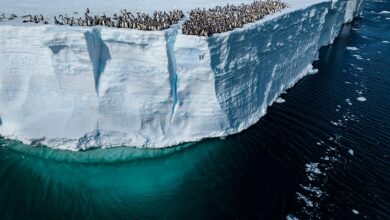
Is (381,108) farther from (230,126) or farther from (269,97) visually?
(230,126)

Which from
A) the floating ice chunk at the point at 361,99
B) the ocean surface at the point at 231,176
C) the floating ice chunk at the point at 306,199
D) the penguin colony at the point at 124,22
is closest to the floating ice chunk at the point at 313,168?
the ocean surface at the point at 231,176

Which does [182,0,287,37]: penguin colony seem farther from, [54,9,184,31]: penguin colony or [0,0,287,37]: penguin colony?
[54,9,184,31]: penguin colony

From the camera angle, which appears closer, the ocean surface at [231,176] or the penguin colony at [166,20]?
the ocean surface at [231,176]

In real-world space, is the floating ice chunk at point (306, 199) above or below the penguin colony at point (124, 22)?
below

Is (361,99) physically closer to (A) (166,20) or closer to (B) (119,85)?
(A) (166,20)

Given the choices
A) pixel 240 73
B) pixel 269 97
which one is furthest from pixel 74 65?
pixel 269 97

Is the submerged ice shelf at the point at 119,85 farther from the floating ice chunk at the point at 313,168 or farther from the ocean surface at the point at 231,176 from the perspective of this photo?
the floating ice chunk at the point at 313,168
